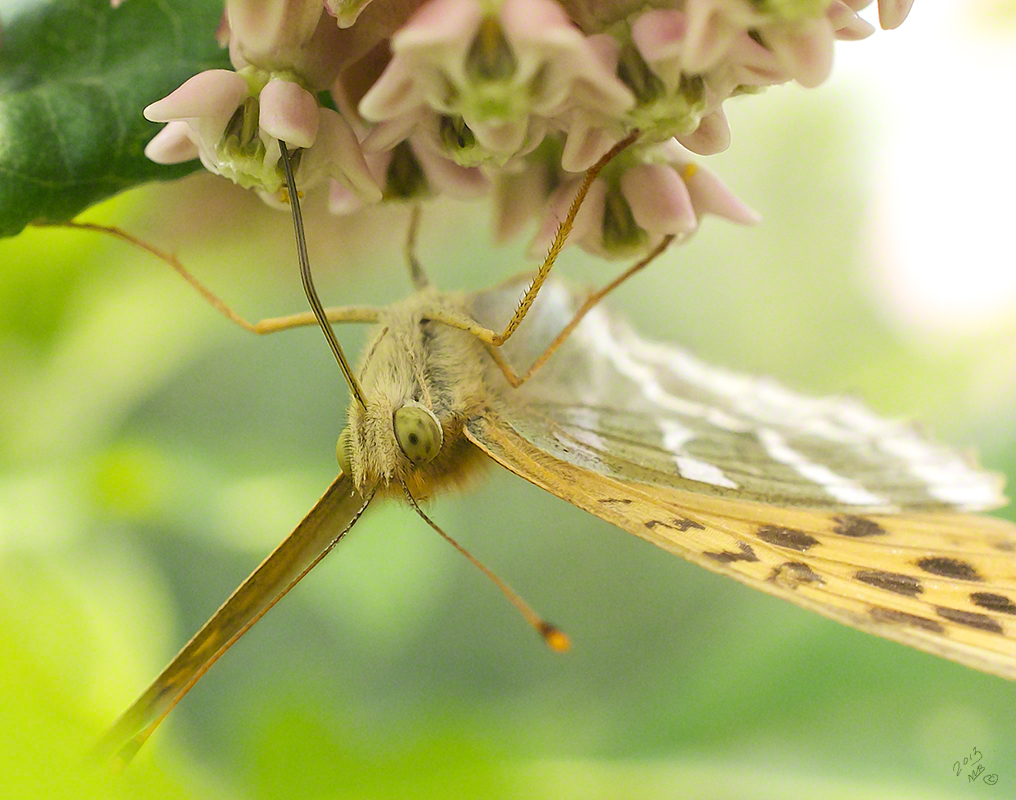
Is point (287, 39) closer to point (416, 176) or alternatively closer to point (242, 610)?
point (416, 176)

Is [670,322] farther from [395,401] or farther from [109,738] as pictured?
[109,738]

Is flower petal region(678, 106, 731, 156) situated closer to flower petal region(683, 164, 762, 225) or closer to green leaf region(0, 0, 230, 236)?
flower petal region(683, 164, 762, 225)

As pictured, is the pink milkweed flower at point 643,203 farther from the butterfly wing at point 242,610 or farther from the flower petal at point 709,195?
the butterfly wing at point 242,610

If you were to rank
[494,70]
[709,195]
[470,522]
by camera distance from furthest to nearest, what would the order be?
[470,522] → [709,195] → [494,70]

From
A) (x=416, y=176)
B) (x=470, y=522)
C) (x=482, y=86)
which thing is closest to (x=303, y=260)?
(x=416, y=176)

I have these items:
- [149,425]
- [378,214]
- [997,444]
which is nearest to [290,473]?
[149,425]
